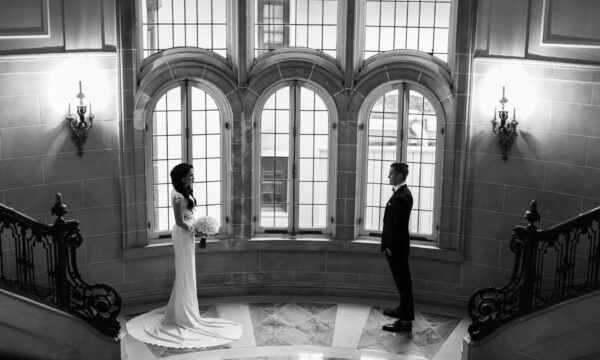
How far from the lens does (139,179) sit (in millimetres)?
10922

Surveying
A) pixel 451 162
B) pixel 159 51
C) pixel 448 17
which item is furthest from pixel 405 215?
pixel 159 51

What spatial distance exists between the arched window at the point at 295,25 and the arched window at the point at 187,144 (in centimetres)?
102

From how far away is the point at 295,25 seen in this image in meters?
11.3

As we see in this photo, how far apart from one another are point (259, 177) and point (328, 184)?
0.94 metres

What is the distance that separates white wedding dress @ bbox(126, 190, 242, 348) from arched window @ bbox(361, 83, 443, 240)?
2.75 meters

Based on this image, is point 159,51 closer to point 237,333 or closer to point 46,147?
point 46,147

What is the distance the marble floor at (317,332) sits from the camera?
9586 mm

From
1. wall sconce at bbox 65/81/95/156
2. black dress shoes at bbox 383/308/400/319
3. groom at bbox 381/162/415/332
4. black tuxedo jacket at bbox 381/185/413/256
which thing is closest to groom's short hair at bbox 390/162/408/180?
groom at bbox 381/162/415/332

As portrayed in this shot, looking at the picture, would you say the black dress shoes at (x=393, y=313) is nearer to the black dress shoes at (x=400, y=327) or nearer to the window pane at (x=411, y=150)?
the black dress shoes at (x=400, y=327)

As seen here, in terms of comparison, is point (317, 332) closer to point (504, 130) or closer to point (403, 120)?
point (403, 120)

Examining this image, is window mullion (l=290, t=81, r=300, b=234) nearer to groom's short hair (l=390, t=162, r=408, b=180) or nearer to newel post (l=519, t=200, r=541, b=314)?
groom's short hair (l=390, t=162, r=408, b=180)

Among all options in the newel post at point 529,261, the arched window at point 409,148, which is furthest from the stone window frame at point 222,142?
the newel post at point 529,261

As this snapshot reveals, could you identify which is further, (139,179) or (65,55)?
(139,179)

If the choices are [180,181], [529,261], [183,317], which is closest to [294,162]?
[180,181]
